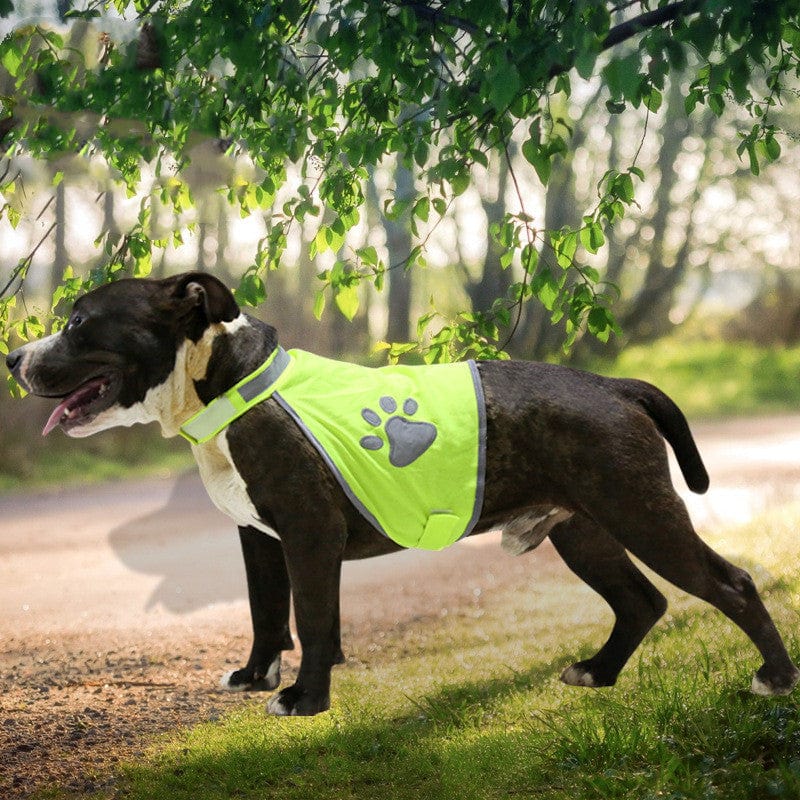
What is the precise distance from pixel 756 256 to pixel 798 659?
11.6m

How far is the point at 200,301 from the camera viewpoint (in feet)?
10.3

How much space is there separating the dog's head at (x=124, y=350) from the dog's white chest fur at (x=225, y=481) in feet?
0.58

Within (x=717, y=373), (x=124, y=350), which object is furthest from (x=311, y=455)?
(x=717, y=373)

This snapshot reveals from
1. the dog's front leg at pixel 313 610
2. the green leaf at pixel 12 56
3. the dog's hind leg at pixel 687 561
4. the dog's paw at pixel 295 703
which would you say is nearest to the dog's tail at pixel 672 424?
the dog's hind leg at pixel 687 561

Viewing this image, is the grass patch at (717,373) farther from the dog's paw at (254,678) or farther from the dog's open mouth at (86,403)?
the dog's open mouth at (86,403)

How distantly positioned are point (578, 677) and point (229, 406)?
62.4 inches

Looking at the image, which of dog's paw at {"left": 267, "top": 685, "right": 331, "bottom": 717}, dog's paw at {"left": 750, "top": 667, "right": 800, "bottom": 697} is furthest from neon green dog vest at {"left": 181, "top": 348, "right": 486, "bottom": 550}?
dog's paw at {"left": 750, "top": 667, "right": 800, "bottom": 697}

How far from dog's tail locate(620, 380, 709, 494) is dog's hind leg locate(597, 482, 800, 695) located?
16 cm

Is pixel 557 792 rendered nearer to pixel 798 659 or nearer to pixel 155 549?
pixel 798 659

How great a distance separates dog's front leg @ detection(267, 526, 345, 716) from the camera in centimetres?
316

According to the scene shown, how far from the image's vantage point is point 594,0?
9.55ft

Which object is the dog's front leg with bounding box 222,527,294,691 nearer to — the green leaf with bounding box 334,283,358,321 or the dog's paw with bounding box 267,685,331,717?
the dog's paw with bounding box 267,685,331,717

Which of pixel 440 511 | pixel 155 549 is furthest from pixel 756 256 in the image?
pixel 440 511

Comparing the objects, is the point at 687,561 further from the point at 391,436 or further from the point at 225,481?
the point at 225,481
